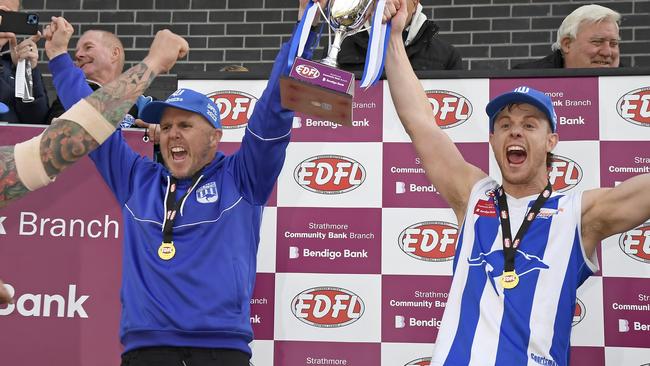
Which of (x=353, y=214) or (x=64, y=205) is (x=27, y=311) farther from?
(x=353, y=214)

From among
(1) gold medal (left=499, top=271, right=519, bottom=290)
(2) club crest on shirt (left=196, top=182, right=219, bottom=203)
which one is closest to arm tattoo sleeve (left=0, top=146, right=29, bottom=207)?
(2) club crest on shirt (left=196, top=182, right=219, bottom=203)

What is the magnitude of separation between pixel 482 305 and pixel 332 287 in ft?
4.38

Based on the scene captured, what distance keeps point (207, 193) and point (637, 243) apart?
5.69 feet

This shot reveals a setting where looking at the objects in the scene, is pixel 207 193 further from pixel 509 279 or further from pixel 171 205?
pixel 509 279

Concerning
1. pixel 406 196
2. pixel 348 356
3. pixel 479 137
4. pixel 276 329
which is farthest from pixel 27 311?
pixel 479 137

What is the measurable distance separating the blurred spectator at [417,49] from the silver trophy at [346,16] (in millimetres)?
1456

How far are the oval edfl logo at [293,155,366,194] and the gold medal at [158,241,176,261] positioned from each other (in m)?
0.98

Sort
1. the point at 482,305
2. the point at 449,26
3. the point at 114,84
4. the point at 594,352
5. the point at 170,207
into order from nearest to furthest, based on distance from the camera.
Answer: the point at 114,84 → the point at 482,305 → the point at 170,207 → the point at 594,352 → the point at 449,26

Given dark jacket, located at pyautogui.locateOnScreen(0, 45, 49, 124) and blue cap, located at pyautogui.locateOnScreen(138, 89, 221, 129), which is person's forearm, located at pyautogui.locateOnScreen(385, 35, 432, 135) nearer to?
blue cap, located at pyautogui.locateOnScreen(138, 89, 221, 129)

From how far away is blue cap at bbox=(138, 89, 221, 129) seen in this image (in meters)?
3.54

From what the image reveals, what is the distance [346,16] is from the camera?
320cm

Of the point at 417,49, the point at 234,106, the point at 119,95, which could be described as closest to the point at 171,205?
the point at 234,106

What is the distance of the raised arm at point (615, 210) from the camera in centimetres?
289

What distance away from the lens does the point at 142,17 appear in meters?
6.89
